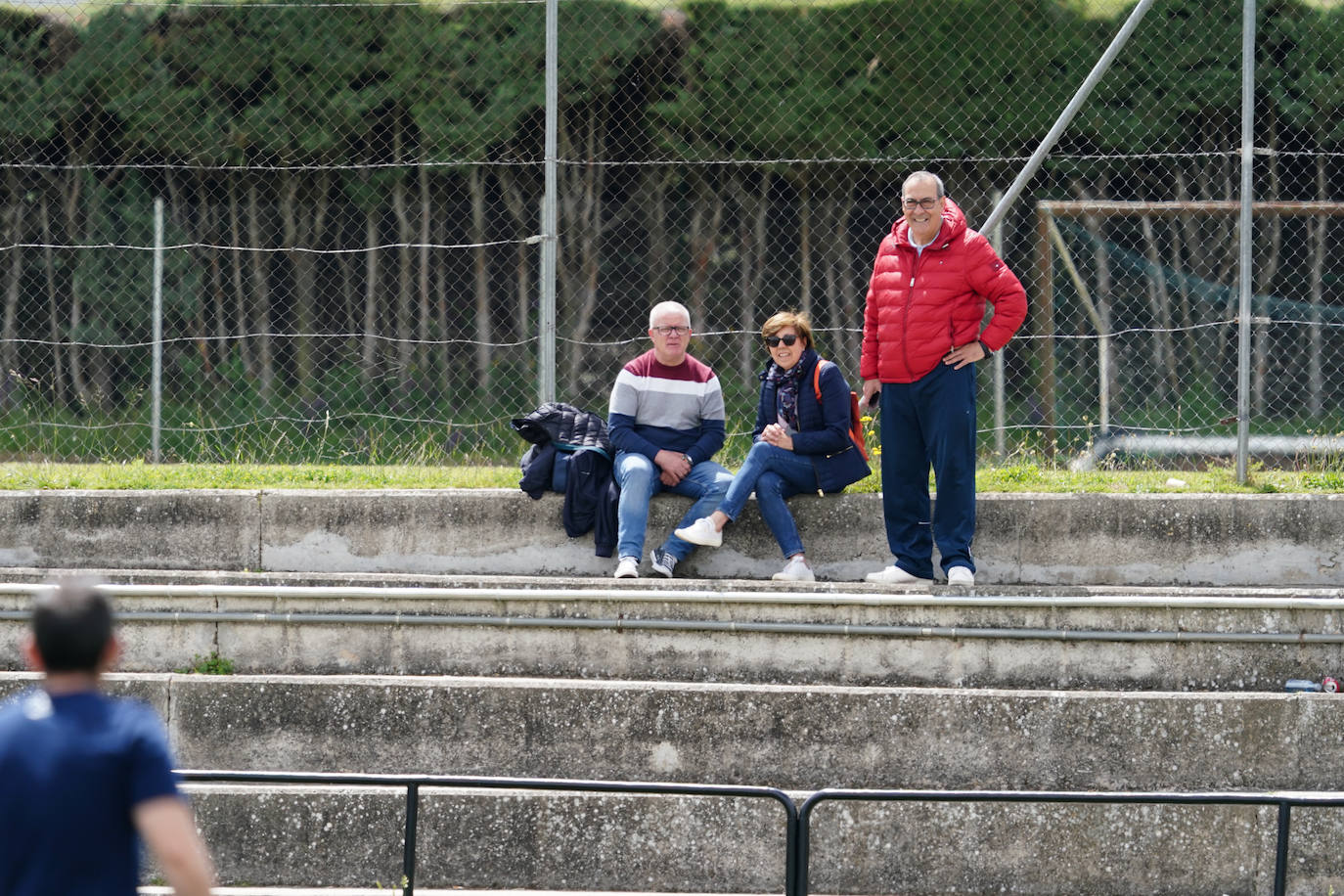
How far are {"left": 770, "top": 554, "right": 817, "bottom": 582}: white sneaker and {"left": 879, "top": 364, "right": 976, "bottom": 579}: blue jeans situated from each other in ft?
1.36

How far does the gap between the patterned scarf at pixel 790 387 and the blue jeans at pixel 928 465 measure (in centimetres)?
43

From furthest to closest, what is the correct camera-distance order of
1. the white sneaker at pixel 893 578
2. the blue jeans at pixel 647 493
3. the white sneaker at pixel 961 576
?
1. the blue jeans at pixel 647 493
2. the white sneaker at pixel 893 578
3. the white sneaker at pixel 961 576

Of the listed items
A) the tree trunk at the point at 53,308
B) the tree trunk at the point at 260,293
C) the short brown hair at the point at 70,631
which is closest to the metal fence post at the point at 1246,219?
the tree trunk at the point at 260,293

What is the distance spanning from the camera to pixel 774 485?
7.22 metres

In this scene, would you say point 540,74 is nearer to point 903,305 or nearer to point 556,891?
point 903,305

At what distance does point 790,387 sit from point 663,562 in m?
1.07

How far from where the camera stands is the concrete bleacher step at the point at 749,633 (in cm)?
645

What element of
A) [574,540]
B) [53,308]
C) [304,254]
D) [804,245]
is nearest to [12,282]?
[53,308]

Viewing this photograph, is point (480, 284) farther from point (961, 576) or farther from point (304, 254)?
point (961, 576)

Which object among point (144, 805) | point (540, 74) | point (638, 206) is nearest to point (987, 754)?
point (144, 805)

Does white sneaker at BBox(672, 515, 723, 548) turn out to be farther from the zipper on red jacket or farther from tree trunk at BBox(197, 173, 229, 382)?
tree trunk at BBox(197, 173, 229, 382)

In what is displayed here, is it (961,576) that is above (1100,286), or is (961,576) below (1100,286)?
below

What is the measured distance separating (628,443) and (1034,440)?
9.74 feet

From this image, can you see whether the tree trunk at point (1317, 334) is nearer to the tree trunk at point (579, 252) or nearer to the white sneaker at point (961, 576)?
the white sneaker at point (961, 576)
